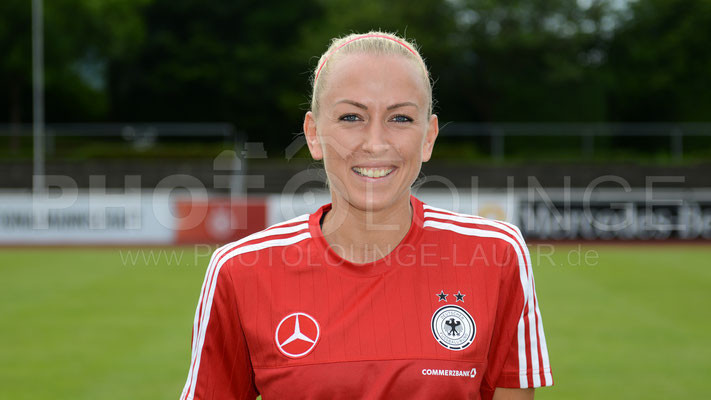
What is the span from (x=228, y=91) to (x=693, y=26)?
71.2 ft

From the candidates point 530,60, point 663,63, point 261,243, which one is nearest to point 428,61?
point 530,60

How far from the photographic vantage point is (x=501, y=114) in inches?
1325

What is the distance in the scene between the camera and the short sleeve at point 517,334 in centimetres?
208

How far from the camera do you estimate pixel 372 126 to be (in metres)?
1.97

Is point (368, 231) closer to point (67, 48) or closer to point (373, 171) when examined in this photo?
point (373, 171)

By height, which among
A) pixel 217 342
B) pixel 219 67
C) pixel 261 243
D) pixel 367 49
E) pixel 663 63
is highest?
pixel 219 67

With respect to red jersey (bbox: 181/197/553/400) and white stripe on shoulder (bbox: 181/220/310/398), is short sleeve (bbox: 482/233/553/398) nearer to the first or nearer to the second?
red jersey (bbox: 181/197/553/400)

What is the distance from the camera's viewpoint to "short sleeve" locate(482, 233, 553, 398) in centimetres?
208

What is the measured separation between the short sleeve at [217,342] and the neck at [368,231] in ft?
1.15

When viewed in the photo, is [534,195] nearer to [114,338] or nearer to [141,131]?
[114,338]

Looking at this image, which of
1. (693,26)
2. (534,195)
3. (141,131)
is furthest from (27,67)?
(693,26)

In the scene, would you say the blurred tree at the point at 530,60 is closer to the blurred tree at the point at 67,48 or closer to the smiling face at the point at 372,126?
the blurred tree at the point at 67,48

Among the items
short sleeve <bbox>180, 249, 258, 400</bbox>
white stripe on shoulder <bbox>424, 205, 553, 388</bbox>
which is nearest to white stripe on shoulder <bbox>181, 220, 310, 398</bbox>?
short sleeve <bbox>180, 249, 258, 400</bbox>

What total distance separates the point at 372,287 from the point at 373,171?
0.33 m
